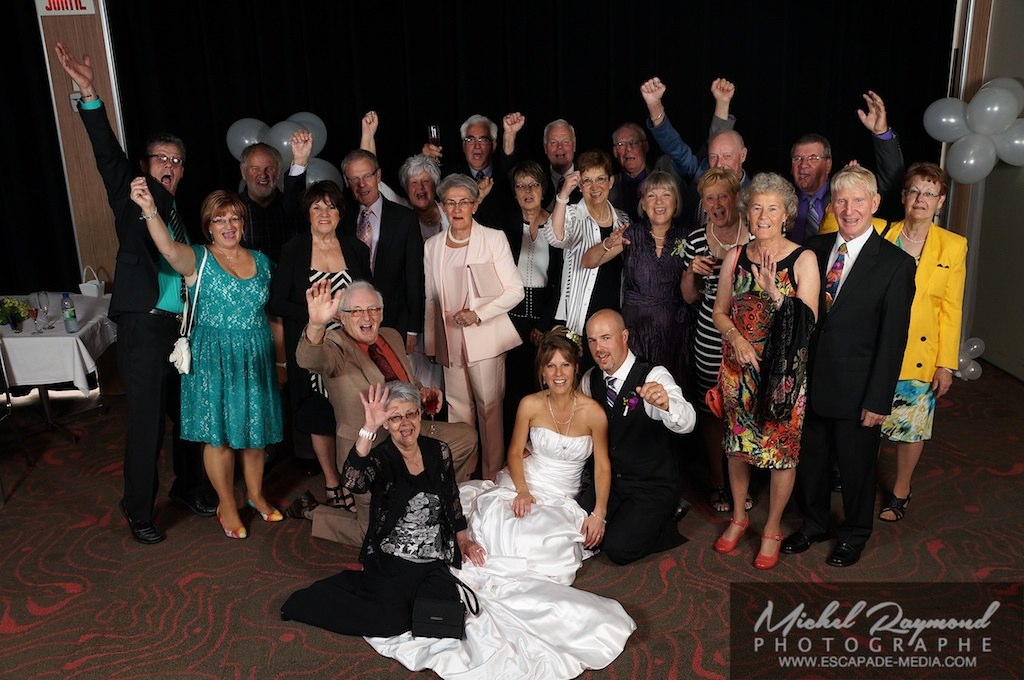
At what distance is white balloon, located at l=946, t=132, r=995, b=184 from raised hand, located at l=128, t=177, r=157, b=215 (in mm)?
4439

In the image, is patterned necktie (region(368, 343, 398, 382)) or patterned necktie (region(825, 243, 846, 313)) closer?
patterned necktie (region(825, 243, 846, 313))

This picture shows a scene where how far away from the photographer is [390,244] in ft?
13.2

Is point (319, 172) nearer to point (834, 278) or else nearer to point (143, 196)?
point (143, 196)

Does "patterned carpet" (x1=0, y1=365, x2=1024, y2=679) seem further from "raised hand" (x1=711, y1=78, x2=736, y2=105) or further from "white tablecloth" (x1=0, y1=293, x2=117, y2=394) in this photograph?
"raised hand" (x1=711, y1=78, x2=736, y2=105)

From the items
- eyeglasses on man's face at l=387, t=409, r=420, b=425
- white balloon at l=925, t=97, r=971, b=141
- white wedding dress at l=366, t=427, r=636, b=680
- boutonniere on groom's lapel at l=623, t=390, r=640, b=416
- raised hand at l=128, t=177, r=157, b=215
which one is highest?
white balloon at l=925, t=97, r=971, b=141

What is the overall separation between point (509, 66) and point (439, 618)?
3.78 m

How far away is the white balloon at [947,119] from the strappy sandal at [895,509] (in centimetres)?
253

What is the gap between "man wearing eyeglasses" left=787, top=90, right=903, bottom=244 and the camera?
3.93 meters

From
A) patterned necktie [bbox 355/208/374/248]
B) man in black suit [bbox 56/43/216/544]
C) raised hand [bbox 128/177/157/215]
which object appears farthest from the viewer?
patterned necktie [bbox 355/208/374/248]

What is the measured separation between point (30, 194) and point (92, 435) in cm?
Result: 207

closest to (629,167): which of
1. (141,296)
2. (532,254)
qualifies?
(532,254)

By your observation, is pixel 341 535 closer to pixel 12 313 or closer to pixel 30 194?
pixel 12 313

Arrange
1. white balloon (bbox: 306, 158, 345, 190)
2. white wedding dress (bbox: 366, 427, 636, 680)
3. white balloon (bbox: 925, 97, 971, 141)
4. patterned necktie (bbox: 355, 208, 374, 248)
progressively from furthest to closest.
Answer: white balloon (bbox: 925, 97, 971, 141), white balloon (bbox: 306, 158, 345, 190), patterned necktie (bbox: 355, 208, 374, 248), white wedding dress (bbox: 366, 427, 636, 680)

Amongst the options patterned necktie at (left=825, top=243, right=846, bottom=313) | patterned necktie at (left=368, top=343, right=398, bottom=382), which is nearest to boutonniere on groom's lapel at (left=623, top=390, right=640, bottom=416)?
patterned necktie at (left=825, top=243, right=846, bottom=313)
